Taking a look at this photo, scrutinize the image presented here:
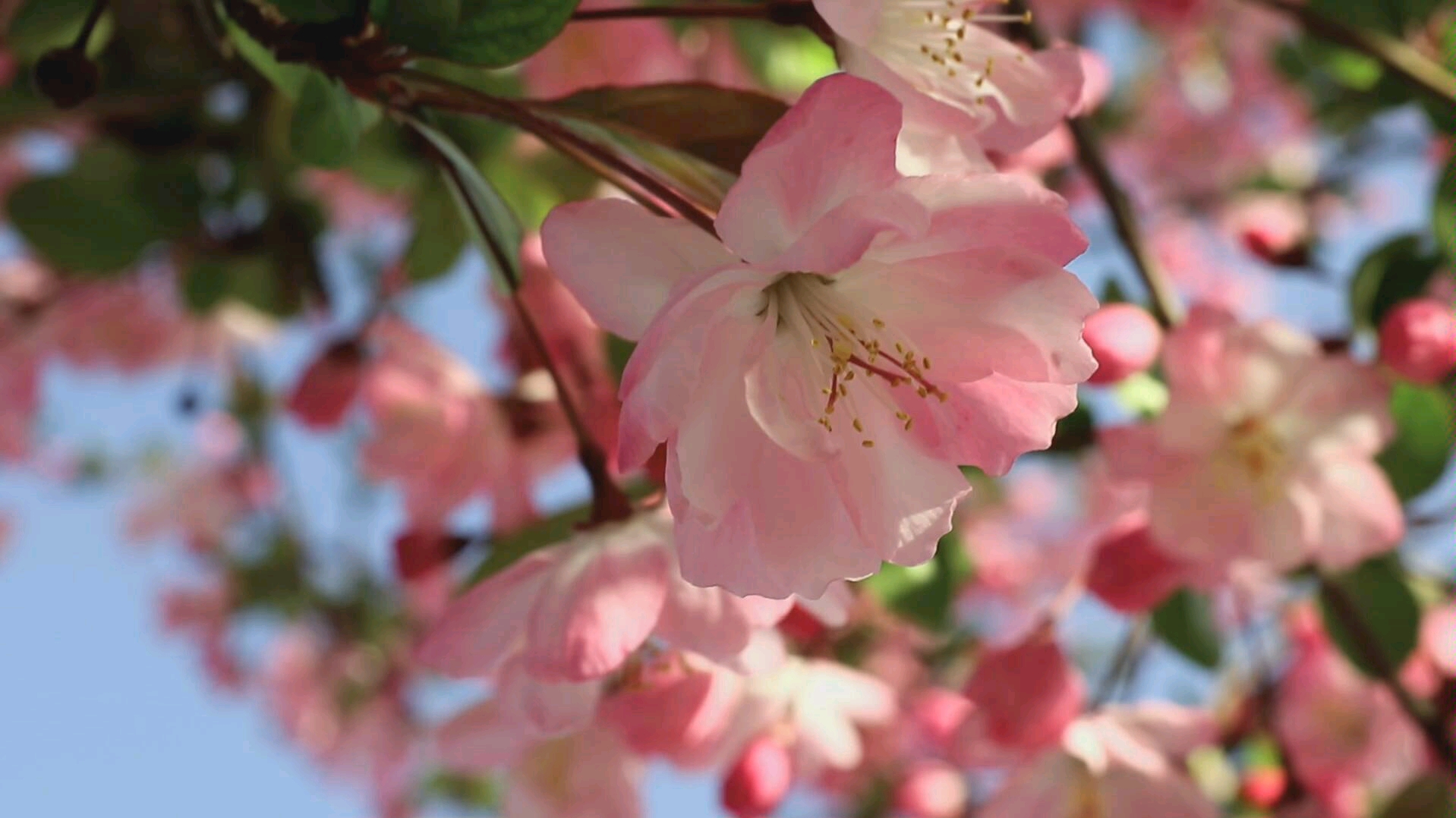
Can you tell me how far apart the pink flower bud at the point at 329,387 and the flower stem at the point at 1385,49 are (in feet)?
2.66

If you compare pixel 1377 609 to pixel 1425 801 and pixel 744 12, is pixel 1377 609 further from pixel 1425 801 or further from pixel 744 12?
pixel 744 12

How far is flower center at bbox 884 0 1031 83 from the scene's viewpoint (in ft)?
1.86

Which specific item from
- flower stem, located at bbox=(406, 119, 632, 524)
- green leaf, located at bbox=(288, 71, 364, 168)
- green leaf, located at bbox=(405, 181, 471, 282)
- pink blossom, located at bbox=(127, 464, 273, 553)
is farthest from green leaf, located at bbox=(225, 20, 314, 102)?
pink blossom, located at bbox=(127, 464, 273, 553)

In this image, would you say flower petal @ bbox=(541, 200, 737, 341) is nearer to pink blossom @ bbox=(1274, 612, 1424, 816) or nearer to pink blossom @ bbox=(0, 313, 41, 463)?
pink blossom @ bbox=(1274, 612, 1424, 816)

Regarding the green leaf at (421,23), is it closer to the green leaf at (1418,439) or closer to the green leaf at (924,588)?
the green leaf at (924,588)

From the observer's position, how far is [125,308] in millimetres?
1472

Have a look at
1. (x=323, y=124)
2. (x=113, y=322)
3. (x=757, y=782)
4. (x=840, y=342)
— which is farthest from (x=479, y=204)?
(x=113, y=322)

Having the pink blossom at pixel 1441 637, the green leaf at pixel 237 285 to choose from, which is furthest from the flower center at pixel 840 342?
the green leaf at pixel 237 285

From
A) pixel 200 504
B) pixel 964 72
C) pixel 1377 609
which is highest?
pixel 964 72

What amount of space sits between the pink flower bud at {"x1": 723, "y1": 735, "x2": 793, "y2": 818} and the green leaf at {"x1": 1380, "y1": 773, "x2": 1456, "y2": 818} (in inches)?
18.8

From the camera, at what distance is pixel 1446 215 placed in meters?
0.93

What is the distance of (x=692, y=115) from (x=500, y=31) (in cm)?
9

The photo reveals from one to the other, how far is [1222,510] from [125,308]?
1248 millimetres

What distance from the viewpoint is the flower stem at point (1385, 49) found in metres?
0.92
